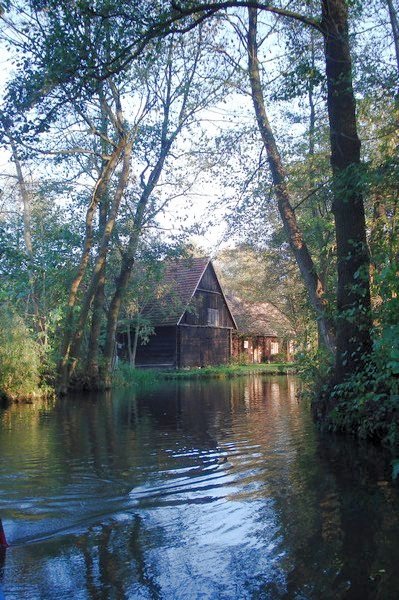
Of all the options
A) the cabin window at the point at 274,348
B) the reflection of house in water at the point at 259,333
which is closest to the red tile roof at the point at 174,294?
the reflection of house in water at the point at 259,333

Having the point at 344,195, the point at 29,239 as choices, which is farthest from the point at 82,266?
the point at 344,195

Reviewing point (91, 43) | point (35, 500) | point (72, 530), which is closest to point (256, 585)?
point (72, 530)

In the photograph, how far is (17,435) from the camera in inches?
447

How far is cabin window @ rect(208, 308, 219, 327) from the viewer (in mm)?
41713

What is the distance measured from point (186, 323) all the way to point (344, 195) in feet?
96.1

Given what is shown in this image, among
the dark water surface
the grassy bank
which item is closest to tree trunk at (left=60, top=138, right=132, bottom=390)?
the grassy bank

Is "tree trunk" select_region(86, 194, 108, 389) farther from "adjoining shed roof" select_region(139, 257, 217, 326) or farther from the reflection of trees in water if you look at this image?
the reflection of trees in water

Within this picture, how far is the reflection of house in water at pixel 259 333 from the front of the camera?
47906 mm

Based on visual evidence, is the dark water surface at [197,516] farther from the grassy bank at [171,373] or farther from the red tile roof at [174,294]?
the red tile roof at [174,294]

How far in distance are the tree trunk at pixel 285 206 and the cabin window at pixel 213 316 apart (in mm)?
28090

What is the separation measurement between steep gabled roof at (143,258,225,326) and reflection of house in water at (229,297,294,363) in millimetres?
8980

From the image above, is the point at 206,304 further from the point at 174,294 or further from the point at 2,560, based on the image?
the point at 2,560

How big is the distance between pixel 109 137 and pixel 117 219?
11.7 ft

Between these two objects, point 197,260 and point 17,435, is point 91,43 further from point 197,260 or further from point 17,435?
point 197,260
